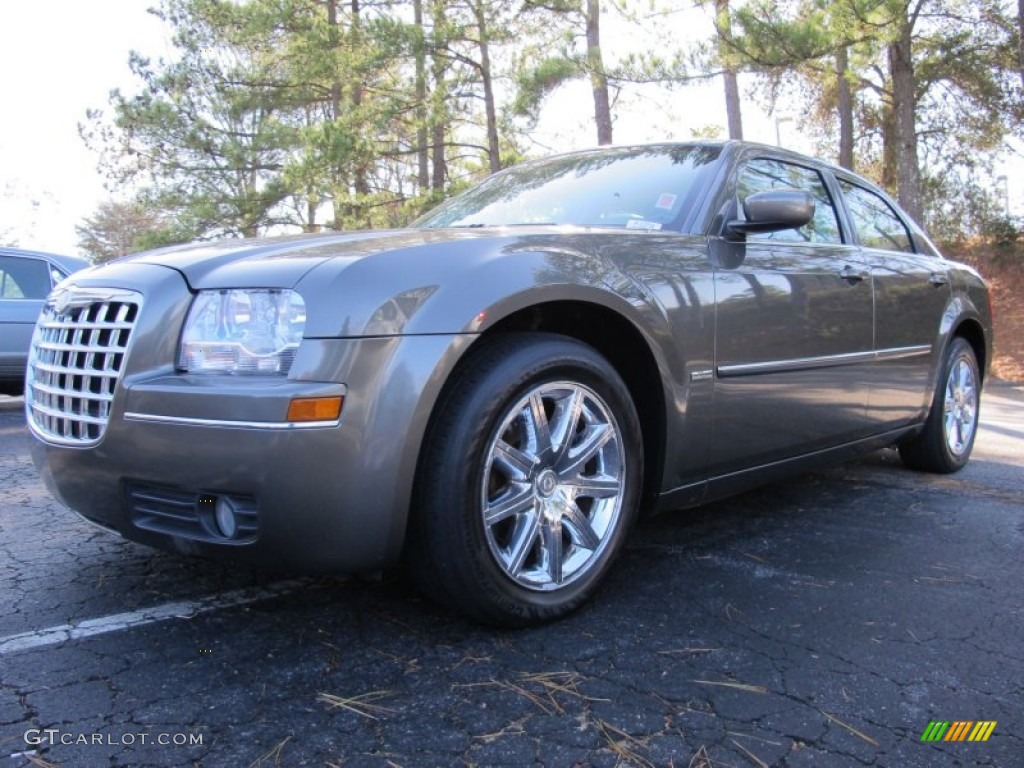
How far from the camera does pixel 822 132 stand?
67.2ft

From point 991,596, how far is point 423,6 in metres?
17.8

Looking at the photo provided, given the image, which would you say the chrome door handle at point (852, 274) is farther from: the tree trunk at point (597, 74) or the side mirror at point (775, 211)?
the tree trunk at point (597, 74)

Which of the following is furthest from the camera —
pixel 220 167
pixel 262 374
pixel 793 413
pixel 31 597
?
pixel 220 167

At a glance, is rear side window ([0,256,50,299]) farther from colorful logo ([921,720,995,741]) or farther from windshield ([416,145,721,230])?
colorful logo ([921,720,995,741])

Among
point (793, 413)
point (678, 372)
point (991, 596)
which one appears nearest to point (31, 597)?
point (678, 372)

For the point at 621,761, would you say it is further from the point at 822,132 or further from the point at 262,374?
the point at 822,132

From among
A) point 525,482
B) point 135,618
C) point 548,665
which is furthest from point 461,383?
point 135,618

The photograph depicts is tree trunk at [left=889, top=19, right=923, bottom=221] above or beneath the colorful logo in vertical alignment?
above

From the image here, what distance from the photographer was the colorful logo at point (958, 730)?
186 centimetres

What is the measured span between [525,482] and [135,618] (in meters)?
1.20

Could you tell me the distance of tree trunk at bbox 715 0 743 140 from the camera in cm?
1266

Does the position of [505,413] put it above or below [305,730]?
above

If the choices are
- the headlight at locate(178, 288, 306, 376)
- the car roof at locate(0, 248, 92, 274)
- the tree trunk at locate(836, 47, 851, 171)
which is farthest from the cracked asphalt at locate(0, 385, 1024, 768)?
the tree trunk at locate(836, 47, 851, 171)

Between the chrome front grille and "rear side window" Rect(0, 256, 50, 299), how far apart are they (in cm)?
600
